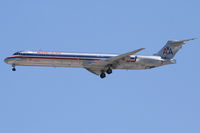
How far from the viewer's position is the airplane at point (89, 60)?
139ft

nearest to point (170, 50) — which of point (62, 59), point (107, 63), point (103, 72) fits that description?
point (107, 63)

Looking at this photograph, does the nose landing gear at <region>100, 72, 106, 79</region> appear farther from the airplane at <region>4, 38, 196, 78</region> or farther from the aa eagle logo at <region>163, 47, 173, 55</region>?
the aa eagle logo at <region>163, 47, 173, 55</region>

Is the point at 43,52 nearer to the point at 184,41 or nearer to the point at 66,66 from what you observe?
the point at 66,66

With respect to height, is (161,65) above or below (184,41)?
below

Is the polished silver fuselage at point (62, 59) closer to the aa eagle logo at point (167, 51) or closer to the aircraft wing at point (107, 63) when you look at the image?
the aircraft wing at point (107, 63)

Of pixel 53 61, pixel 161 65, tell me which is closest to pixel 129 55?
pixel 161 65

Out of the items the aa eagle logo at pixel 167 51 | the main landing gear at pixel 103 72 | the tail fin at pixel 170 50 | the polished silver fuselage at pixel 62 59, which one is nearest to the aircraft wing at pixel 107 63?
the main landing gear at pixel 103 72

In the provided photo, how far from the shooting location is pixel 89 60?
42812 mm

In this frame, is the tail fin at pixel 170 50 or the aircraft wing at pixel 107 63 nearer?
the aircraft wing at pixel 107 63

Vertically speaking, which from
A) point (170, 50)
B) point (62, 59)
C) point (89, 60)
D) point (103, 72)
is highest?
point (170, 50)

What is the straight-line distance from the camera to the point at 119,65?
4356 cm

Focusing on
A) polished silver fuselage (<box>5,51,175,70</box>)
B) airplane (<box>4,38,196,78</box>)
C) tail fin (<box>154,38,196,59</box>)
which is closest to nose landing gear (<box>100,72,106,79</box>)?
airplane (<box>4,38,196,78</box>)

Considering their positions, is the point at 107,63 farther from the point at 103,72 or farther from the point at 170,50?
the point at 170,50

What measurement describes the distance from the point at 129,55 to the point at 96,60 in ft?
13.2
